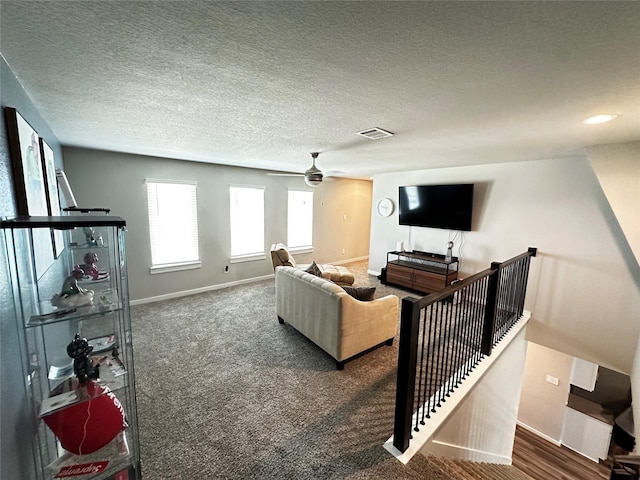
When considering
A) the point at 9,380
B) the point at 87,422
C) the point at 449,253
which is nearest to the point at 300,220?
the point at 449,253

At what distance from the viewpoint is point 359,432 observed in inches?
76.9

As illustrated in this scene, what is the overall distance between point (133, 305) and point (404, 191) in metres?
5.25

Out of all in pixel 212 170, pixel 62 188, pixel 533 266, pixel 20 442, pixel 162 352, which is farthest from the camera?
pixel 212 170

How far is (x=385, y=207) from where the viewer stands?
6012 millimetres

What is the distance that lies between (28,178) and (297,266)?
10.2 feet

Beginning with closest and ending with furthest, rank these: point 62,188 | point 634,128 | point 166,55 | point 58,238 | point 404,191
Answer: point 166,55
point 58,238
point 634,128
point 62,188
point 404,191

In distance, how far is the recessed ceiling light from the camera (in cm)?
198

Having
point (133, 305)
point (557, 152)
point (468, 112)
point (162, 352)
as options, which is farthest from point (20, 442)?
point (557, 152)

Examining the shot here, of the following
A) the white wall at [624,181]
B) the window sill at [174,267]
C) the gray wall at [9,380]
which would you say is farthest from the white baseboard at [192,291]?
the white wall at [624,181]

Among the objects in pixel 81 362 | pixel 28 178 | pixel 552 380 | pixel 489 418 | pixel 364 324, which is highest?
pixel 28 178

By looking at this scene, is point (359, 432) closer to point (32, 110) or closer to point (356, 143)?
point (356, 143)

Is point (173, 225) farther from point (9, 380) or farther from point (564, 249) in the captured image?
point (564, 249)

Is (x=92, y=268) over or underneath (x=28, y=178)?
underneath

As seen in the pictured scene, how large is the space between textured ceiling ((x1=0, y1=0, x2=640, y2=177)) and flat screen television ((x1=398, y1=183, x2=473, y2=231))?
76.6 inches
